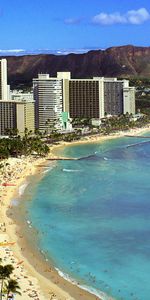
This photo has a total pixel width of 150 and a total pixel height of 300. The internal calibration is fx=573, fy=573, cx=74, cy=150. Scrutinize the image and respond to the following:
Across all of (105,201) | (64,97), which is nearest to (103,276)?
(105,201)

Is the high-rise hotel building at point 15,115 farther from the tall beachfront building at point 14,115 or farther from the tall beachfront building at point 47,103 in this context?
the tall beachfront building at point 47,103

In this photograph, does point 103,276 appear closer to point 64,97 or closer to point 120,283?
point 120,283

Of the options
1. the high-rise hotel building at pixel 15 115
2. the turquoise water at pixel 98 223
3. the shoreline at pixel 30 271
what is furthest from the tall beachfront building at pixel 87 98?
the shoreline at pixel 30 271

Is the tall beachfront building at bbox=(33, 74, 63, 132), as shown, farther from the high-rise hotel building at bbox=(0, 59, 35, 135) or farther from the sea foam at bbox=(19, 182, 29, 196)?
the sea foam at bbox=(19, 182, 29, 196)

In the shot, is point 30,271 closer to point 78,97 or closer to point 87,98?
point 78,97

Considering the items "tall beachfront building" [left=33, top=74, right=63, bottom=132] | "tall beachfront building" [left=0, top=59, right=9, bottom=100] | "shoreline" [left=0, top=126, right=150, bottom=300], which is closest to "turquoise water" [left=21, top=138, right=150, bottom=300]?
"shoreline" [left=0, top=126, right=150, bottom=300]
